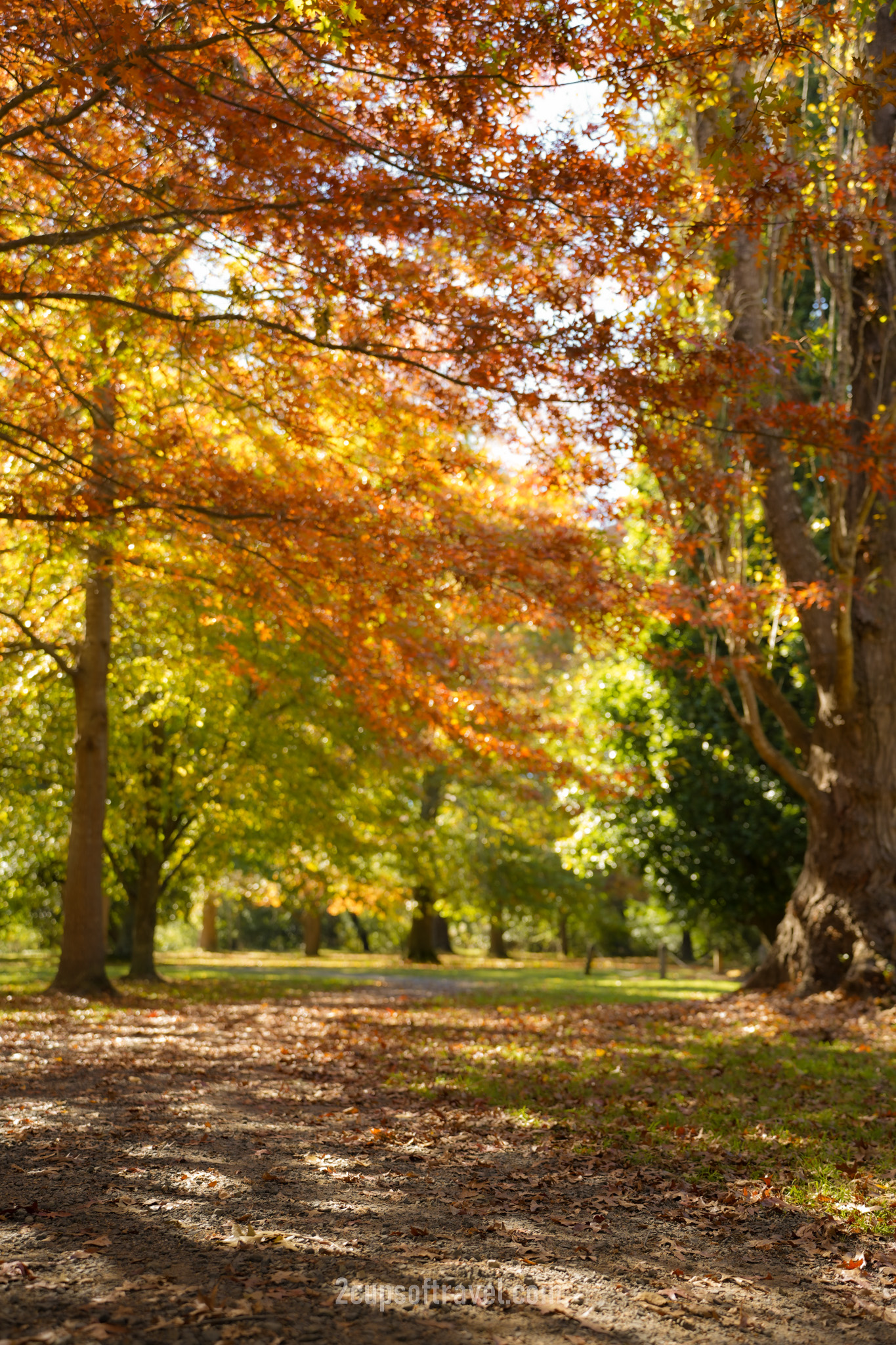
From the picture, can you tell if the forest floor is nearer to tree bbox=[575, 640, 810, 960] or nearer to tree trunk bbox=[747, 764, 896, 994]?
tree trunk bbox=[747, 764, 896, 994]

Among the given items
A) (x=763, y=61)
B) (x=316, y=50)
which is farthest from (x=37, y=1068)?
(x=763, y=61)

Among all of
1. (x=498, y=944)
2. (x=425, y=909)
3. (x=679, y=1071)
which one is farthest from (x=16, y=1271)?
(x=498, y=944)

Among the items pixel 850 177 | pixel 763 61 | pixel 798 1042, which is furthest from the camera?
pixel 763 61

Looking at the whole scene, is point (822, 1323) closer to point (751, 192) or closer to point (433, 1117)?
point (433, 1117)

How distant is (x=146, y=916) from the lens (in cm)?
1853

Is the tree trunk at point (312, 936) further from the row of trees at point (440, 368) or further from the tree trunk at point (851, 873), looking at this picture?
the tree trunk at point (851, 873)

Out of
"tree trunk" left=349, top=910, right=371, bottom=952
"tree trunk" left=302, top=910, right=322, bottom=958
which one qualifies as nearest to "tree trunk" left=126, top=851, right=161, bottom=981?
"tree trunk" left=302, top=910, right=322, bottom=958

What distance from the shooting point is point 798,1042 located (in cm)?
951

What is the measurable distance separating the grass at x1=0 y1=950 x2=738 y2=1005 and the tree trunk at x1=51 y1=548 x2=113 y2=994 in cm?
65

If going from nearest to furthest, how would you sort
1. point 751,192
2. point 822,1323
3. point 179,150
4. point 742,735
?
point 822,1323, point 751,192, point 179,150, point 742,735

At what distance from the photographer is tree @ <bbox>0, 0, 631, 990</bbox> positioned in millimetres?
6605

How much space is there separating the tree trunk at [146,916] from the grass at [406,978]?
619 millimetres

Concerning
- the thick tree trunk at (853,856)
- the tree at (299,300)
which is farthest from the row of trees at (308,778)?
the tree at (299,300)

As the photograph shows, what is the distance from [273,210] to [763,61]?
253 inches
